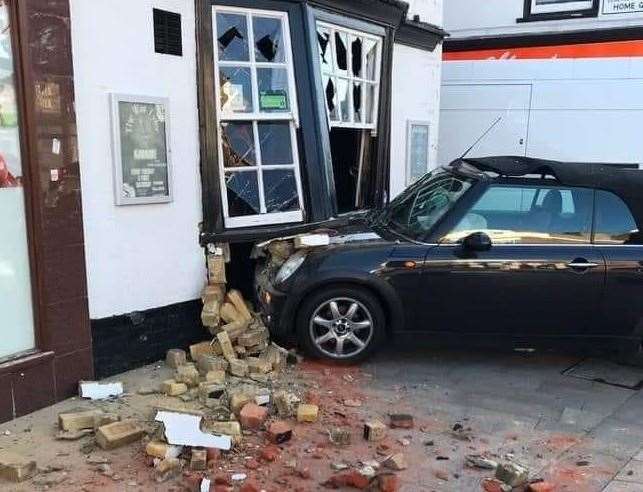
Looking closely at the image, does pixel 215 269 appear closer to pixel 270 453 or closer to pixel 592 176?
pixel 270 453

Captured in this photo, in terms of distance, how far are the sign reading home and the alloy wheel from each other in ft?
24.1

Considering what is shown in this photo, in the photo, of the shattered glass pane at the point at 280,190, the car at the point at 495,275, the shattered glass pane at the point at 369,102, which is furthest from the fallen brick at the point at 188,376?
the shattered glass pane at the point at 369,102

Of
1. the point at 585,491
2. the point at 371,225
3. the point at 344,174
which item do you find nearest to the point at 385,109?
the point at 344,174

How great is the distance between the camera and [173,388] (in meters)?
4.61

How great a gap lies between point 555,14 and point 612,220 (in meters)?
6.15

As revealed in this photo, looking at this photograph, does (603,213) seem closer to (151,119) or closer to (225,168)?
(225,168)

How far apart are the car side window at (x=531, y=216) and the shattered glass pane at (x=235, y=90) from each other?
2.23 metres

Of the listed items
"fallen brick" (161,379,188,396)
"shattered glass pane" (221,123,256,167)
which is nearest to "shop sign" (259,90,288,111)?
"shattered glass pane" (221,123,256,167)

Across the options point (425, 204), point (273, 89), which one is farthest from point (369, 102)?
point (425, 204)

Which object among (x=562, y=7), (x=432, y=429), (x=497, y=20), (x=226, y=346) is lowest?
(x=432, y=429)

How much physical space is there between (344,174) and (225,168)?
2257 mm

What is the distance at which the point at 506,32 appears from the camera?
10.5 metres

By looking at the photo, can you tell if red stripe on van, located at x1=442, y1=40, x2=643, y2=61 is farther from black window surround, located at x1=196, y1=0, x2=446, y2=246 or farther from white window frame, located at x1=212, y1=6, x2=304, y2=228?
white window frame, located at x1=212, y1=6, x2=304, y2=228

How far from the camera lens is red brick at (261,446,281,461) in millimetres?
3752
